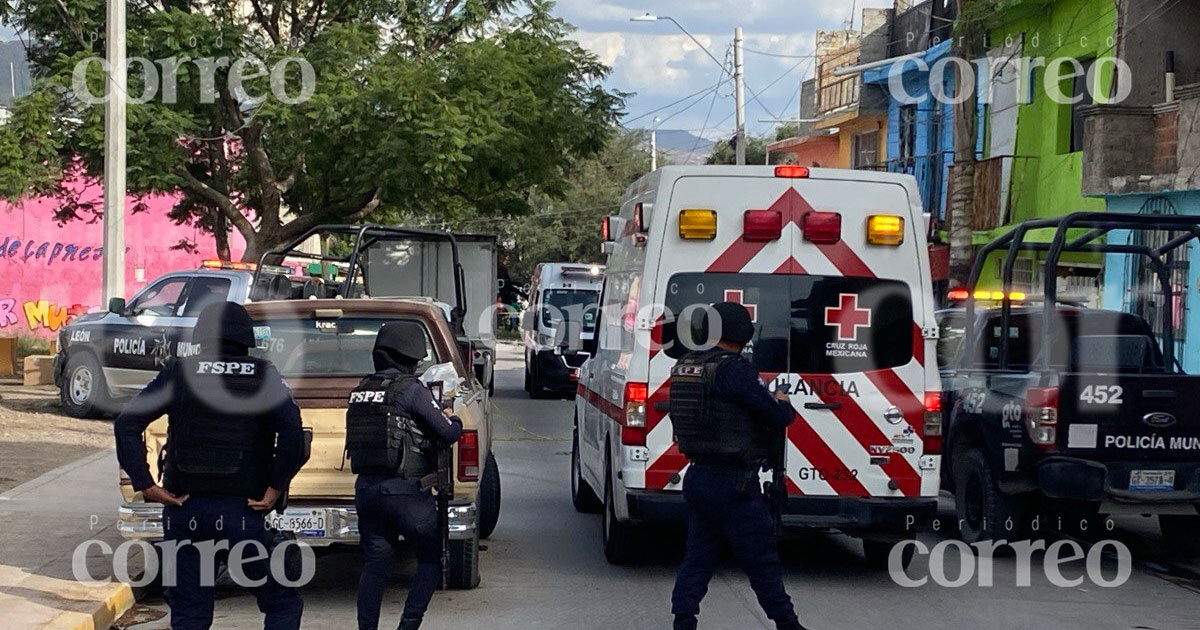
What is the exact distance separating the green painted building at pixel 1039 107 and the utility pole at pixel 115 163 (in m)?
13.4

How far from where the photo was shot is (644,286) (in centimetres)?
904

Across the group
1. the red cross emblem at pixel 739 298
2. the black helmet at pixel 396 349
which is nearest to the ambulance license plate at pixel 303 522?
the black helmet at pixel 396 349

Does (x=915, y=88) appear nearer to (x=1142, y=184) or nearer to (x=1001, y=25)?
(x=1001, y=25)

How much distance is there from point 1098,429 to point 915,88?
77.0ft

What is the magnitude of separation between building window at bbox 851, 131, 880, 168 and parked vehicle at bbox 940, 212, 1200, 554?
24825mm

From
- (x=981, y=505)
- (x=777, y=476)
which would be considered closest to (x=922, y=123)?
(x=981, y=505)

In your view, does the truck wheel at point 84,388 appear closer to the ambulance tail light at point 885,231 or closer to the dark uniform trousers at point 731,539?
Result: the ambulance tail light at point 885,231

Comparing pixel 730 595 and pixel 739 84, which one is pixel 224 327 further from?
pixel 739 84

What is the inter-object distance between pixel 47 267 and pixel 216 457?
35709mm

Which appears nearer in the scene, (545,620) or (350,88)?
(545,620)

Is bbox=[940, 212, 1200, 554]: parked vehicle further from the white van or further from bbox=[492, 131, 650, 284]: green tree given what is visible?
bbox=[492, 131, 650, 284]: green tree

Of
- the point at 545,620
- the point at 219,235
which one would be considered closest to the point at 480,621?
the point at 545,620

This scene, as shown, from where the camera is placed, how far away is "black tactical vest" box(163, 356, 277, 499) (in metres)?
6.03

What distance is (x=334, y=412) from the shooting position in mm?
8258
